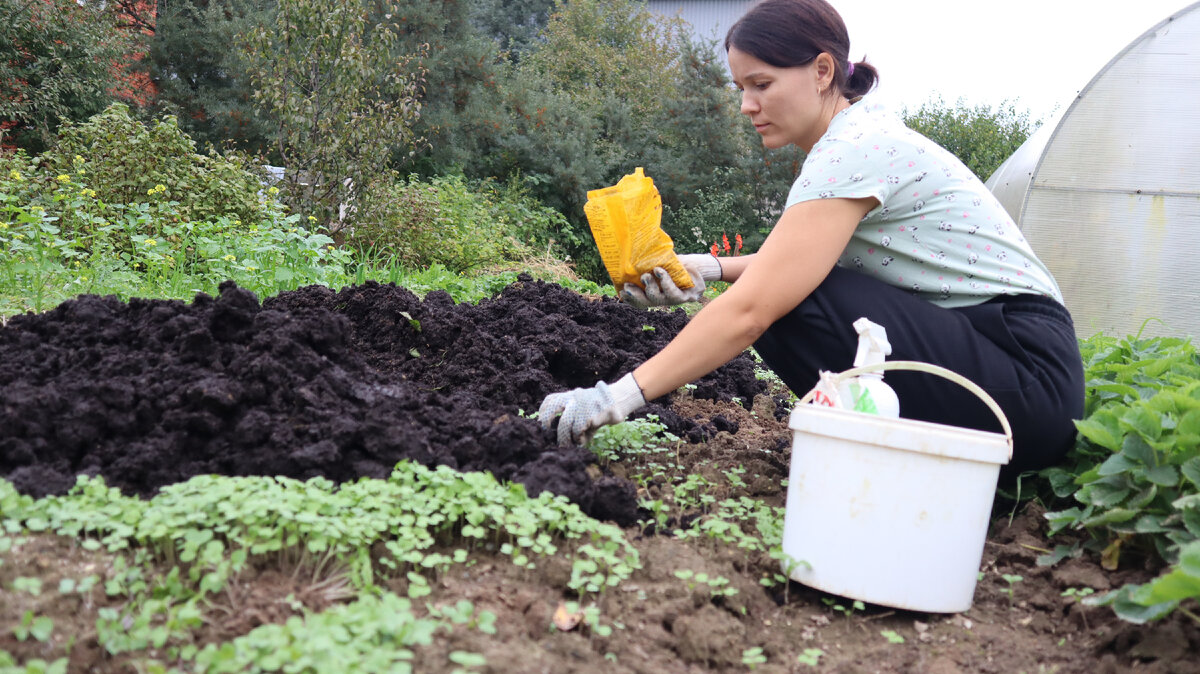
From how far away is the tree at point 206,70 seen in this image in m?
12.9

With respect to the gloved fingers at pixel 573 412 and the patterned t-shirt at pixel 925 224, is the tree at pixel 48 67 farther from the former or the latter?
the patterned t-shirt at pixel 925 224

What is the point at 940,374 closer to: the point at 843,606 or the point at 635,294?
the point at 843,606

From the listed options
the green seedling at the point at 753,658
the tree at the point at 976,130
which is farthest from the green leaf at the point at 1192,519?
the tree at the point at 976,130

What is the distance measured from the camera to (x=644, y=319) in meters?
4.34

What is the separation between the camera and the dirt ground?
1635mm

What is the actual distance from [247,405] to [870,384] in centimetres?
158

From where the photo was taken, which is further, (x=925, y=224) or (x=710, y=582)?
(x=925, y=224)

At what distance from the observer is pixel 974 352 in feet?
7.57

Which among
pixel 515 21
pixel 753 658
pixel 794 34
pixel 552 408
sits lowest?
pixel 753 658

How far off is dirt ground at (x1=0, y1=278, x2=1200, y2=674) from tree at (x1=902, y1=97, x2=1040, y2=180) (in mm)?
15444

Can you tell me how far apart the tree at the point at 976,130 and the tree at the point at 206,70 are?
1240 cm

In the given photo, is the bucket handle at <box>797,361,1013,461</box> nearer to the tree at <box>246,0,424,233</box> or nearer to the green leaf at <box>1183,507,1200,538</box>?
the green leaf at <box>1183,507,1200,538</box>

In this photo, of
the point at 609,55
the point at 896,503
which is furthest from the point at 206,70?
the point at 896,503

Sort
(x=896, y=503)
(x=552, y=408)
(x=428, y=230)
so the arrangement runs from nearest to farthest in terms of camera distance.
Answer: (x=896, y=503) → (x=552, y=408) → (x=428, y=230)
